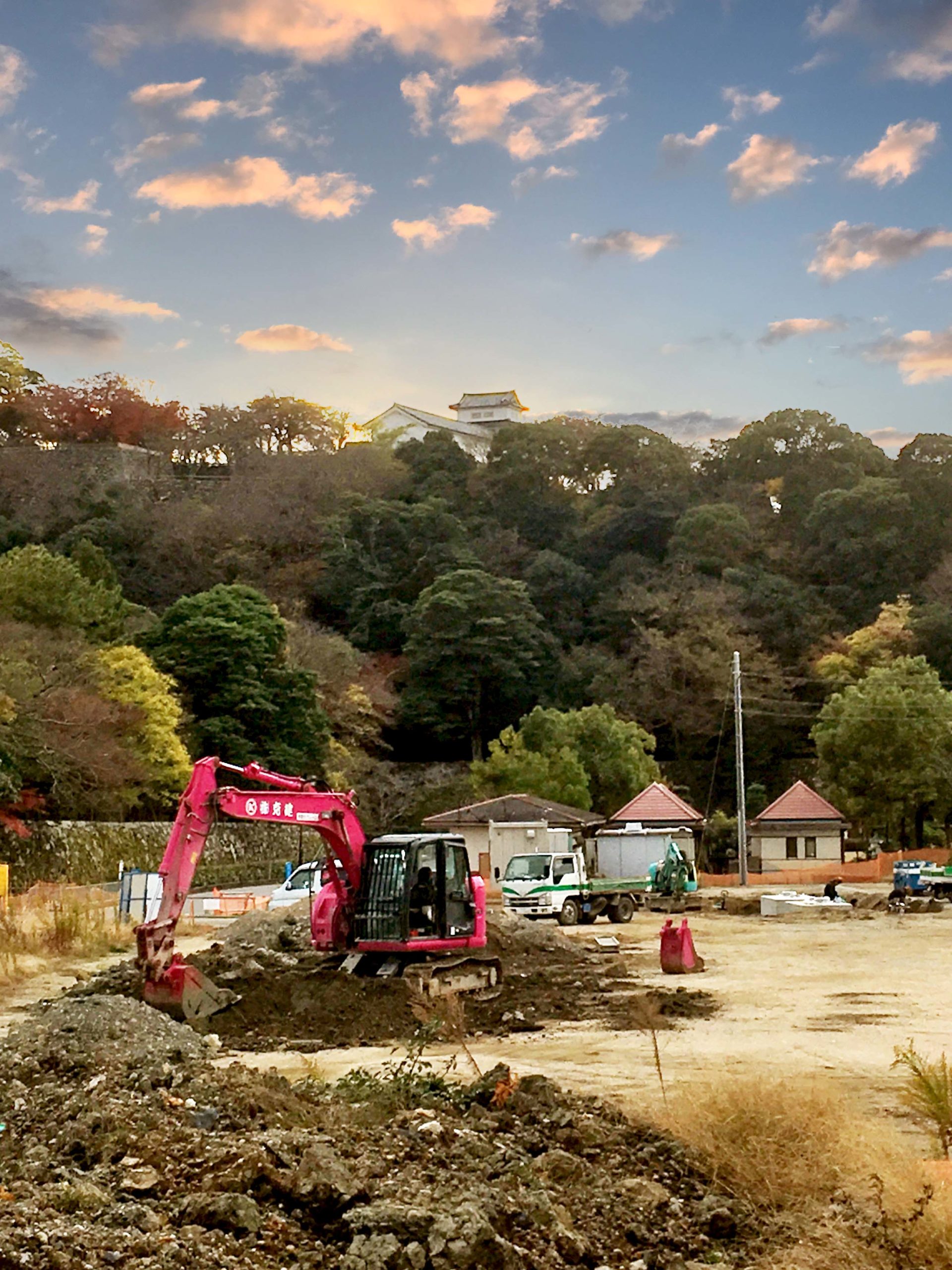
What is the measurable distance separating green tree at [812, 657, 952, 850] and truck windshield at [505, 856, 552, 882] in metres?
24.8

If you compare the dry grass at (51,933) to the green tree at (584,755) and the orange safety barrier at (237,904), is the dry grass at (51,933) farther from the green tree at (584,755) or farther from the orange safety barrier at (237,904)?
the green tree at (584,755)

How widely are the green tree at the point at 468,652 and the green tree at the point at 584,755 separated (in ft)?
28.1

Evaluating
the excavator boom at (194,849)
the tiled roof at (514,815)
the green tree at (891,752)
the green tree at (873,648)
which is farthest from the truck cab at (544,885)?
the green tree at (873,648)

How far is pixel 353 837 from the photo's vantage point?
17906 millimetres

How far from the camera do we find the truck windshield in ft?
110

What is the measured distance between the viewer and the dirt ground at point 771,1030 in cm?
1309

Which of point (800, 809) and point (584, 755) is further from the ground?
point (584, 755)

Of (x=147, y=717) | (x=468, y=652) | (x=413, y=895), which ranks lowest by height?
(x=413, y=895)

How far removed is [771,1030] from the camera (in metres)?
16.1

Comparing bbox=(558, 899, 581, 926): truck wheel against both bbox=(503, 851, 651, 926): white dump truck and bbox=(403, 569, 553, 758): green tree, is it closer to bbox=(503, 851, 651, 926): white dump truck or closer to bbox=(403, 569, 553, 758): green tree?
bbox=(503, 851, 651, 926): white dump truck

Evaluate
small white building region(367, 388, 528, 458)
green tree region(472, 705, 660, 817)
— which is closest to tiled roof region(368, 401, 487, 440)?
small white building region(367, 388, 528, 458)

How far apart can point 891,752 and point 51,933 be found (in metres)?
38.9

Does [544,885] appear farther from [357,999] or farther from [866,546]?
[866,546]

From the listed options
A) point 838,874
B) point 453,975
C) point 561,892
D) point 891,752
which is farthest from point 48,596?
point 453,975
